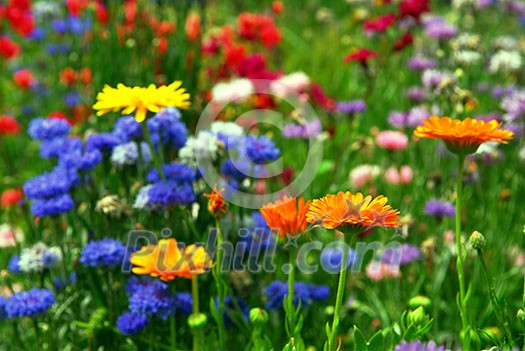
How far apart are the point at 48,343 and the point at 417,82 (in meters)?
2.37

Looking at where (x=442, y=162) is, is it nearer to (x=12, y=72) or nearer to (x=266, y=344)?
(x=266, y=344)

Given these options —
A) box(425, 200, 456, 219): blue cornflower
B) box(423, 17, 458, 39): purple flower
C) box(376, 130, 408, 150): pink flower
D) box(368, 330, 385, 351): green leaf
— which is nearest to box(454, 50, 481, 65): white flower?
box(423, 17, 458, 39): purple flower

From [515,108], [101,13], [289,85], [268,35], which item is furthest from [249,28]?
[515,108]

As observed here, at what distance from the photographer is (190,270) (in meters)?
1.51

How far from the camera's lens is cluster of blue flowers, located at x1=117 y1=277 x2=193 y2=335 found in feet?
5.45

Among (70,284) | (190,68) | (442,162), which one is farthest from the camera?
(190,68)

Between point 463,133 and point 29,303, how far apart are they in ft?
3.56

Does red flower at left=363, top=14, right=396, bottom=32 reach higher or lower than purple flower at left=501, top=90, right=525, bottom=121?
higher

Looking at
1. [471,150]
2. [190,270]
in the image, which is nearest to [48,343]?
[190,270]

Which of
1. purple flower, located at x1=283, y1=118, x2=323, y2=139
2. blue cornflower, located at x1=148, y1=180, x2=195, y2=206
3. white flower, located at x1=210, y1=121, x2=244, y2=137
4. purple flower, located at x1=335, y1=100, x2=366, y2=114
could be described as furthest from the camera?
purple flower, located at x1=335, y1=100, x2=366, y2=114

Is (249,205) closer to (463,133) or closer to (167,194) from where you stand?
(167,194)

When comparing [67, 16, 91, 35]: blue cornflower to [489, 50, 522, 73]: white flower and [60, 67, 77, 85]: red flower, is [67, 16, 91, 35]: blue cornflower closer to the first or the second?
[60, 67, 77, 85]: red flower

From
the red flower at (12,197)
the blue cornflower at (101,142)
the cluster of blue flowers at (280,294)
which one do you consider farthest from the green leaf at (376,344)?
the red flower at (12,197)

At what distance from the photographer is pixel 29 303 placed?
1.70 m
